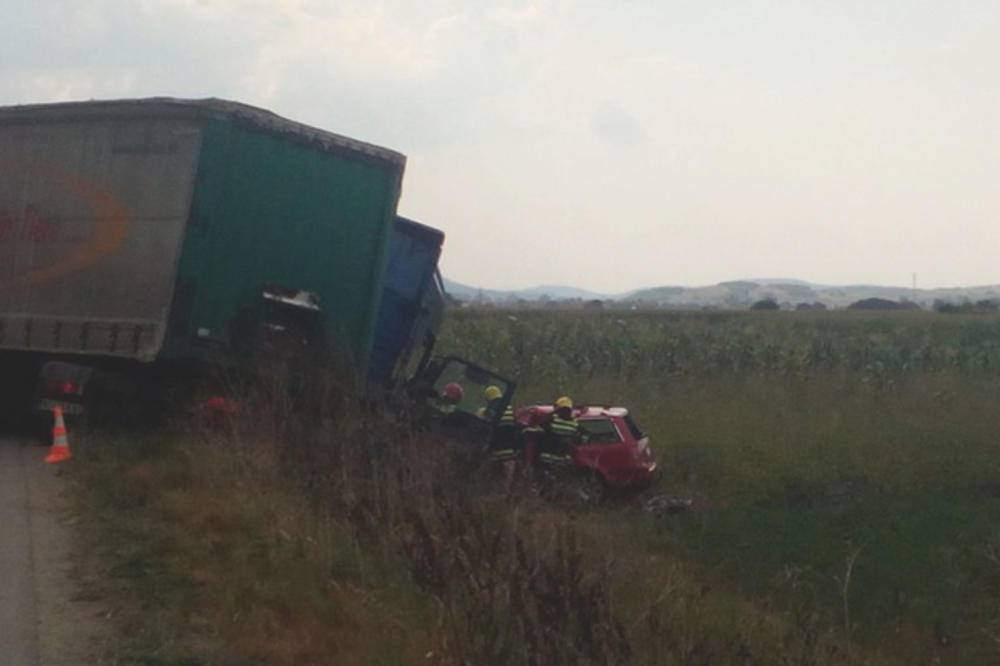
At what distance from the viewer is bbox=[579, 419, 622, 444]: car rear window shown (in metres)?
17.9

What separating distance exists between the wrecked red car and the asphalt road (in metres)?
5.97

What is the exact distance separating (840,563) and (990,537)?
1927 mm

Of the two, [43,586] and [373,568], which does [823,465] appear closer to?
[373,568]

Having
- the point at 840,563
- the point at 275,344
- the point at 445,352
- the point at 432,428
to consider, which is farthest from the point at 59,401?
the point at 445,352

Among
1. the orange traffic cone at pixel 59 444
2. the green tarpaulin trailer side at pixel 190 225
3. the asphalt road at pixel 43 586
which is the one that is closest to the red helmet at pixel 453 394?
the green tarpaulin trailer side at pixel 190 225

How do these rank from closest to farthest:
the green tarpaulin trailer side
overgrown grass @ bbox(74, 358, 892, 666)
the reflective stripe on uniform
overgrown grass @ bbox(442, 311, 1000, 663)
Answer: overgrown grass @ bbox(74, 358, 892, 666)
overgrown grass @ bbox(442, 311, 1000, 663)
the green tarpaulin trailer side
the reflective stripe on uniform

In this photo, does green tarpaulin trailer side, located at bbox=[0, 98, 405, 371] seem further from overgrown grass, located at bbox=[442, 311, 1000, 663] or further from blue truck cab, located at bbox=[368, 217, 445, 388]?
overgrown grass, located at bbox=[442, 311, 1000, 663]

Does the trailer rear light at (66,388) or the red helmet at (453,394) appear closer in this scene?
the trailer rear light at (66,388)

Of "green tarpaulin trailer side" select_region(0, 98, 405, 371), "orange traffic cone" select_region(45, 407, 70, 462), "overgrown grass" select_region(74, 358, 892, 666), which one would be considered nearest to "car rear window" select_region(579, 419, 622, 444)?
"green tarpaulin trailer side" select_region(0, 98, 405, 371)

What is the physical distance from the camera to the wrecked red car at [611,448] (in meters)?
17.7

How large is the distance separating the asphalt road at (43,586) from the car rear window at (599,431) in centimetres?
612

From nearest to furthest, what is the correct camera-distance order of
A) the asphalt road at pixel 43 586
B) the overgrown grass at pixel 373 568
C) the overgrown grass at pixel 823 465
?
the overgrown grass at pixel 373 568 → the asphalt road at pixel 43 586 → the overgrown grass at pixel 823 465

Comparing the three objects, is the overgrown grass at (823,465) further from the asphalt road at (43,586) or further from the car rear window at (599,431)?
the asphalt road at (43,586)

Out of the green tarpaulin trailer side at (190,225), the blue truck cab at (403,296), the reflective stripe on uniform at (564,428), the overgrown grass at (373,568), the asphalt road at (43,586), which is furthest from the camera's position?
the blue truck cab at (403,296)
